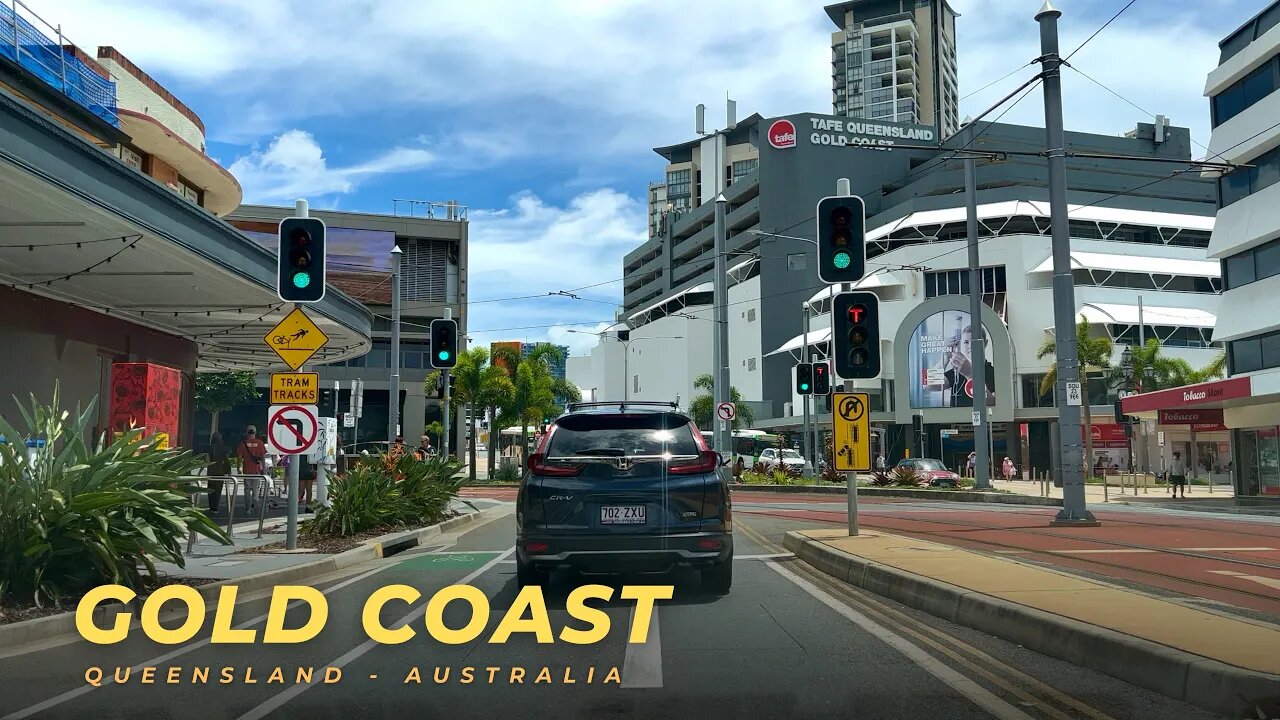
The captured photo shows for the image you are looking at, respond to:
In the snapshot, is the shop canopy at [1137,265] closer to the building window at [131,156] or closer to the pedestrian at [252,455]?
the building window at [131,156]

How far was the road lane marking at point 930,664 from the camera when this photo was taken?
18.8 feet

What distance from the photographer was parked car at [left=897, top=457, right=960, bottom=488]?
40531mm

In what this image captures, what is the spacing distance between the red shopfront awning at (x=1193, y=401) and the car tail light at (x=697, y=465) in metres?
28.5

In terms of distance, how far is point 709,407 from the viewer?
286ft

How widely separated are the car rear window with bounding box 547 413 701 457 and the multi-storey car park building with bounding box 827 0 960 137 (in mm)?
127782

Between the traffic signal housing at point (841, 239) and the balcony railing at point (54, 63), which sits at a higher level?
the balcony railing at point (54, 63)

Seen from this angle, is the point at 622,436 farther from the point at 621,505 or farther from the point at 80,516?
the point at 80,516

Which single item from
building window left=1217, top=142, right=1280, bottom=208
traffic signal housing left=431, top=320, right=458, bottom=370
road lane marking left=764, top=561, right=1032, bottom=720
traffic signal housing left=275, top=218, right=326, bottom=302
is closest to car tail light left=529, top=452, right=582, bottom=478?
road lane marking left=764, top=561, right=1032, bottom=720

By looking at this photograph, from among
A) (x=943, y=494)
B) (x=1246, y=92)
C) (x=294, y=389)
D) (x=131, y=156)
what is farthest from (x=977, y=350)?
(x=294, y=389)

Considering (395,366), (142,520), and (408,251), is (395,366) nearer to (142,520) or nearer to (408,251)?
(142,520)

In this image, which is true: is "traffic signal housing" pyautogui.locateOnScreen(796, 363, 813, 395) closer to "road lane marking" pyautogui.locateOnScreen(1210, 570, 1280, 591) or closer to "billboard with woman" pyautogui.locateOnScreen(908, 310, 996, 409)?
"road lane marking" pyautogui.locateOnScreen(1210, 570, 1280, 591)

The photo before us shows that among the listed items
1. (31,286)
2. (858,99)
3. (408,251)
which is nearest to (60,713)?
(31,286)

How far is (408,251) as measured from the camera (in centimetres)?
6575

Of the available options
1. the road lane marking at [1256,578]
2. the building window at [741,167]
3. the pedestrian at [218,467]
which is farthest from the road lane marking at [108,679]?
the building window at [741,167]
